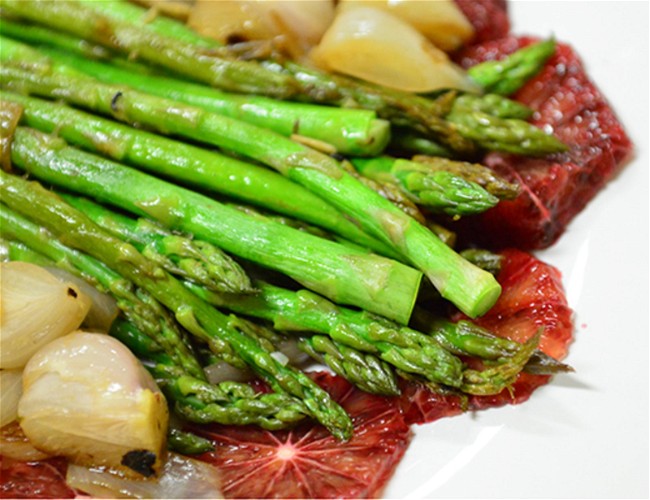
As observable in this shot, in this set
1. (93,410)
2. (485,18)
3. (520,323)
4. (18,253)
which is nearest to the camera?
(93,410)

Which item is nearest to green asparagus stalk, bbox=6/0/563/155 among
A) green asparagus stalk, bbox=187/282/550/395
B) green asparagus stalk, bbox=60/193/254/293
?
green asparagus stalk, bbox=60/193/254/293

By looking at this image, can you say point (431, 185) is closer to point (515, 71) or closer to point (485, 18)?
point (515, 71)

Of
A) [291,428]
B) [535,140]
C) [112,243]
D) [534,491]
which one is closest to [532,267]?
[535,140]

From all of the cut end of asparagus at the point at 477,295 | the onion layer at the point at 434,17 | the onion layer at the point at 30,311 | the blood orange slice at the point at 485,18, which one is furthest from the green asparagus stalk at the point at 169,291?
the blood orange slice at the point at 485,18

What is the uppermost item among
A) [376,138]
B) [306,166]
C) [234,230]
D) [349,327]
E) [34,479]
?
[376,138]

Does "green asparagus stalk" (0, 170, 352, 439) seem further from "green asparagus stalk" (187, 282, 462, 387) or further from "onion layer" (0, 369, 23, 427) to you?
"onion layer" (0, 369, 23, 427)

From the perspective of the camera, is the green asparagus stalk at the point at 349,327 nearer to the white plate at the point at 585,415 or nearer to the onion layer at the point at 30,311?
the white plate at the point at 585,415

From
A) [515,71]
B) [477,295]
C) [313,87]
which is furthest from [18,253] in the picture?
[515,71]

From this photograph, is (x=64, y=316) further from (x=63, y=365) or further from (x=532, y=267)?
(x=532, y=267)
